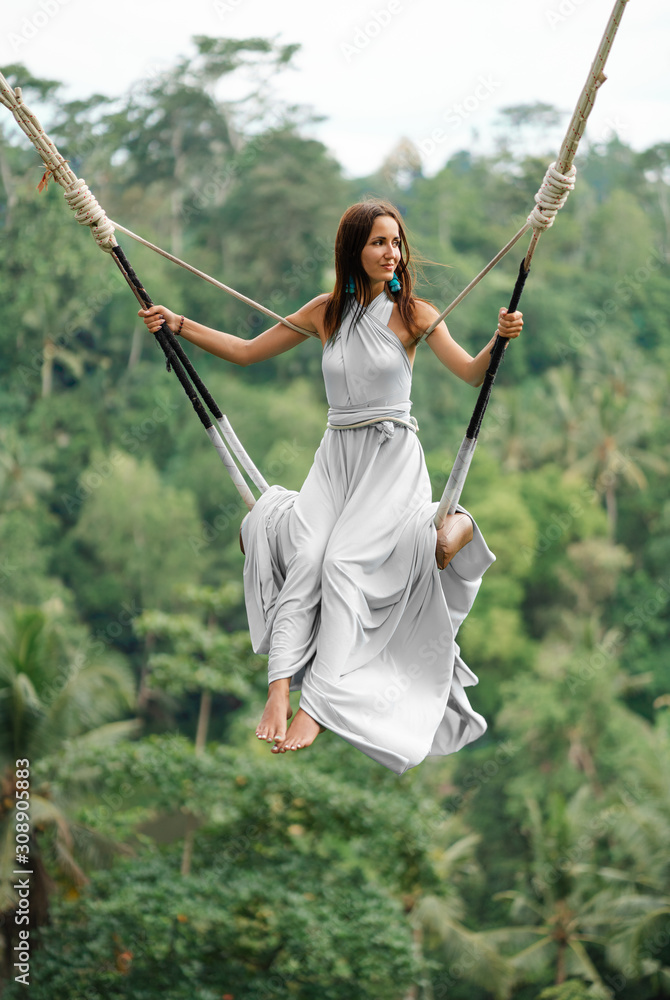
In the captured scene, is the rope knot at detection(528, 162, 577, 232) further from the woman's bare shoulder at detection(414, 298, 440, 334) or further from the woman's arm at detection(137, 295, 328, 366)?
the woman's arm at detection(137, 295, 328, 366)

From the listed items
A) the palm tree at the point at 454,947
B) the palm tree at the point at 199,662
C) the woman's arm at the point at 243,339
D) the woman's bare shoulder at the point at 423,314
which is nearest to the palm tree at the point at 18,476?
the palm tree at the point at 454,947

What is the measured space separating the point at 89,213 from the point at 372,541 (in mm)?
1390

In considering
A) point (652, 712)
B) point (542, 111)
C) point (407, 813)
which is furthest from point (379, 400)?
point (542, 111)

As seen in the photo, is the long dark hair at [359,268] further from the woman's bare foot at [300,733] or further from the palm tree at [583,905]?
the palm tree at [583,905]

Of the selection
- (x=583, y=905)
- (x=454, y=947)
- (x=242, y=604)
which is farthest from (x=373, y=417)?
(x=242, y=604)

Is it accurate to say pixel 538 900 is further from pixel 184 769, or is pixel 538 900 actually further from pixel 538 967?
pixel 184 769

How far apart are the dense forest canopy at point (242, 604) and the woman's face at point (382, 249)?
8.50 m

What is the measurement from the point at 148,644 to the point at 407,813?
63.4 feet

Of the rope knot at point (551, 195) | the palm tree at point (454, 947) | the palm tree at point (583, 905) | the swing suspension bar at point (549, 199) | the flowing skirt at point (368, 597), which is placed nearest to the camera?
the swing suspension bar at point (549, 199)

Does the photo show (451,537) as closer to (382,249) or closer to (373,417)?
(373,417)

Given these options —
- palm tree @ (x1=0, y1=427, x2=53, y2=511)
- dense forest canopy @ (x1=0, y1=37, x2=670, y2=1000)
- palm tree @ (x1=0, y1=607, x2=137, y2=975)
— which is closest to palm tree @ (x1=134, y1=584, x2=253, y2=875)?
dense forest canopy @ (x1=0, y1=37, x2=670, y2=1000)

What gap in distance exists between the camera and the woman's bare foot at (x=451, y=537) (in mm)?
3301

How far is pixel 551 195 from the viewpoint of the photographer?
3131 millimetres

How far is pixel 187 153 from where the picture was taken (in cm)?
3622
